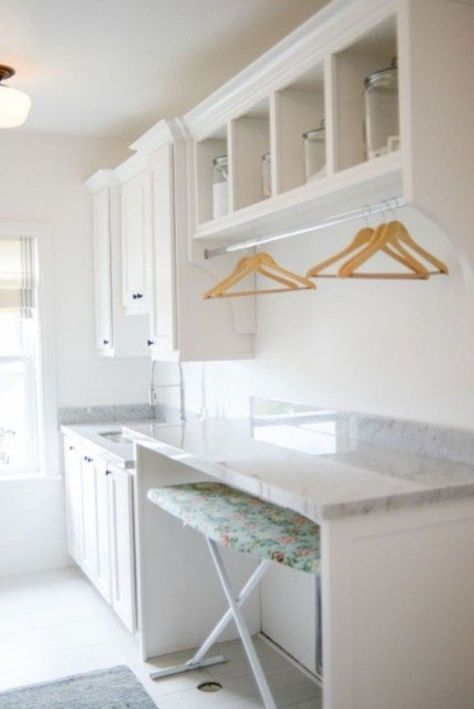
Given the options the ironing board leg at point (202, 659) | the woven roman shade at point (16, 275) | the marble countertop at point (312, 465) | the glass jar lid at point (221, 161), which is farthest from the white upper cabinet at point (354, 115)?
the woven roman shade at point (16, 275)

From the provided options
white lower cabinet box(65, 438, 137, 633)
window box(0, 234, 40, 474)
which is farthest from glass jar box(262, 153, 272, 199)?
window box(0, 234, 40, 474)

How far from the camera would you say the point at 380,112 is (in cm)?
207

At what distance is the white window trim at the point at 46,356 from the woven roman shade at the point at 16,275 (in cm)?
6

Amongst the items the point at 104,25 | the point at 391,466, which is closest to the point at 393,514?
the point at 391,466

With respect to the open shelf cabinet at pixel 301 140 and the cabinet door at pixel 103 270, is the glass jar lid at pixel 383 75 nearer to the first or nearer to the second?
the open shelf cabinet at pixel 301 140

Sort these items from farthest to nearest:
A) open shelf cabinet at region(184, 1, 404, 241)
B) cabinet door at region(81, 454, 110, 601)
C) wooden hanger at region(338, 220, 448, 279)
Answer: cabinet door at region(81, 454, 110, 601)
open shelf cabinet at region(184, 1, 404, 241)
wooden hanger at region(338, 220, 448, 279)

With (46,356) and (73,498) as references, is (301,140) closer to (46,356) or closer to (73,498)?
(46,356)

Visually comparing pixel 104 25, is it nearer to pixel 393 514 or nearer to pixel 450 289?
pixel 450 289

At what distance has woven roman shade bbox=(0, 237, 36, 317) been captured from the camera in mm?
4273

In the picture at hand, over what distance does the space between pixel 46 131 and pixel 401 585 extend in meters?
3.41

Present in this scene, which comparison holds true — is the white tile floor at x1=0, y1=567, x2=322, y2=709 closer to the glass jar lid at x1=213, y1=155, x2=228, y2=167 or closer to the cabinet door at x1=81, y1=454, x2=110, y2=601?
the cabinet door at x1=81, y1=454, x2=110, y2=601

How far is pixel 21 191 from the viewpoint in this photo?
A: 4.25m

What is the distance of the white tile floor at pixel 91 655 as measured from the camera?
2799 millimetres

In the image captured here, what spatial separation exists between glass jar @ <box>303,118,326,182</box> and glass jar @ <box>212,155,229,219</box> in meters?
0.65
